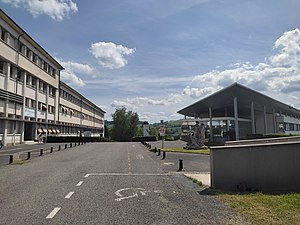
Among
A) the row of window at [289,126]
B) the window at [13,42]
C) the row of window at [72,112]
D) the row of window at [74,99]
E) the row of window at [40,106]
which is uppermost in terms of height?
the window at [13,42]

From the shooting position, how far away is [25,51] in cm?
4522

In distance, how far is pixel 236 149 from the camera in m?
9.34

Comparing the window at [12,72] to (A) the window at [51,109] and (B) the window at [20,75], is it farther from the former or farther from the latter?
(A) the window at [51,109]

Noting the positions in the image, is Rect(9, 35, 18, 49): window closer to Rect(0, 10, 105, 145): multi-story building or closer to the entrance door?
Rect(0, 10, 105, 145): multi-story building

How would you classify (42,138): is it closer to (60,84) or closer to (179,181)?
(60,84)

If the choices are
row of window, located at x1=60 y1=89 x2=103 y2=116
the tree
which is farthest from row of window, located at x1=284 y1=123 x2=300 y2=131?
row of window, located at x1=60 y1=89 x2=103 y2=116

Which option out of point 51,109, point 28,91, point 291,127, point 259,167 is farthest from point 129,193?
point 291,127

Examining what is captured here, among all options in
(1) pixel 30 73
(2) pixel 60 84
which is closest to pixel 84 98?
(2) pixel 60 84

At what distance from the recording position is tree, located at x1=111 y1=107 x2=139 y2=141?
101 meters

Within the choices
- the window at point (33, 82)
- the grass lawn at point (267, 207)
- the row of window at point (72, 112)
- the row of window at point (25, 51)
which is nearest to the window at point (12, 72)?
the row of window at point (25, 51)

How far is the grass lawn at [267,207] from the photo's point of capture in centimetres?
588

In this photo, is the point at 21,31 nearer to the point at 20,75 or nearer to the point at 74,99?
the point at 20,75

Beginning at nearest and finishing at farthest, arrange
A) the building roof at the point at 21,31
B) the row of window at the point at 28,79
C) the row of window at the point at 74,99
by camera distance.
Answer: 1. the building roof at the point at 21,31
2. the row of window at the point at 28,79
3. the row of window at the point at 74,99

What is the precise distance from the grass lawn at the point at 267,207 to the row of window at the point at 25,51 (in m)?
38.5
